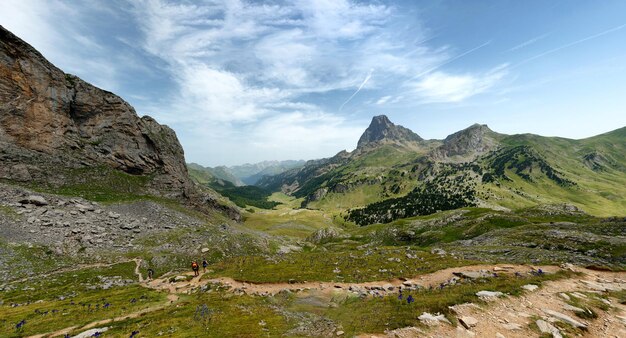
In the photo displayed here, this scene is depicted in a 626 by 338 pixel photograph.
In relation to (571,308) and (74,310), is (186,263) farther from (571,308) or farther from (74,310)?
(571,308)

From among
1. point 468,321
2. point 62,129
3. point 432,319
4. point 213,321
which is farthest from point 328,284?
point 62,129

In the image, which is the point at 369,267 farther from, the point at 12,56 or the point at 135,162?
the point at 12,56

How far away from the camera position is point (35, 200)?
60.0 metres

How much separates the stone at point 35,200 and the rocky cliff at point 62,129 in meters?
15.4

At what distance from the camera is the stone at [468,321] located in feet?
58.7

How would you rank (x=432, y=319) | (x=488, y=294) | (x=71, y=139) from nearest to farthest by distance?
(x=432, y=319), (x=488, y=294), (x=71, y=139)

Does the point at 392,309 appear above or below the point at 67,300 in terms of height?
above

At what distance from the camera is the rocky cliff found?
246 feet

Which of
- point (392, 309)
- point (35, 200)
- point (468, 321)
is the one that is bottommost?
point (392, 309)

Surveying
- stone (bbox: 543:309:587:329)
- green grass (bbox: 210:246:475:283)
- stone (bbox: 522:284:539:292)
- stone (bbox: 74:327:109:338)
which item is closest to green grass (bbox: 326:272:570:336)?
stone (bbox: 522:284:539:292)

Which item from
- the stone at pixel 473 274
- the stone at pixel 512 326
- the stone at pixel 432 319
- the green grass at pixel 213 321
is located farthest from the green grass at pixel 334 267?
the stone at pixel 512 326

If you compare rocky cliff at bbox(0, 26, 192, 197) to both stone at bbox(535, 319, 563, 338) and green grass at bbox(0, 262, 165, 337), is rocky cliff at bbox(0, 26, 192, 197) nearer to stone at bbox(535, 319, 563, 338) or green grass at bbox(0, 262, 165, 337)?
green grass at bbox(0, 262, 165, 337)

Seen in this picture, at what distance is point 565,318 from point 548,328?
9.46ft

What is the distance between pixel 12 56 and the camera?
254ft
